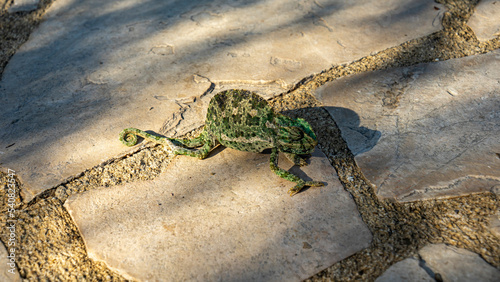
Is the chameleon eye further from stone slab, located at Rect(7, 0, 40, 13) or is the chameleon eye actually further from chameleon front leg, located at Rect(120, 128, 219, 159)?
stone slab, located at Rect(7, 0, 40, 13)

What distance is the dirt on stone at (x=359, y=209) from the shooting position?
80.4 inches

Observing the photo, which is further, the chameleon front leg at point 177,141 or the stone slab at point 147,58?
the stone slab at point 147,58

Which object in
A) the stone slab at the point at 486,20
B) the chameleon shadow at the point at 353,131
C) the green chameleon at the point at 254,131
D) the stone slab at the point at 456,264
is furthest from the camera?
the stone slab at the point at 486,20

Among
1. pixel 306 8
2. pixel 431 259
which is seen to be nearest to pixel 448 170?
pixel 431 259

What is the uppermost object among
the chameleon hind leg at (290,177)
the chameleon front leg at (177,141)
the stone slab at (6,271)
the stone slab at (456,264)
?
the chameleon front leg at (177,141)

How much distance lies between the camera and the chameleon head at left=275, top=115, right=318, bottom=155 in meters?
2.48

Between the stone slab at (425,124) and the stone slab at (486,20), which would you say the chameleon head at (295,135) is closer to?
the stone slab at (425,124)

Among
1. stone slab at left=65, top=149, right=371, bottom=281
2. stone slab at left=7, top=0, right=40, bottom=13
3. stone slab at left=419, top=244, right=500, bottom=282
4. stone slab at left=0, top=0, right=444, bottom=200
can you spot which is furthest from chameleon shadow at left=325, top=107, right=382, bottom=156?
stone slab at left=7, top=0, right=40, bottom=13

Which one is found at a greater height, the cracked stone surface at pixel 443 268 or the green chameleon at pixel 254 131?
the green chameleon at pixel 254 131

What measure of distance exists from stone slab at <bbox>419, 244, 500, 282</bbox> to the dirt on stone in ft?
0.13

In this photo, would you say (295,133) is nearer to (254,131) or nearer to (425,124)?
(254,131)

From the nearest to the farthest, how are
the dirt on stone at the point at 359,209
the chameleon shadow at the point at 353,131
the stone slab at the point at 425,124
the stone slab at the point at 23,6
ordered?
the dirt on stone at the point at 359,209 < the stone slab at the point at 425,124 < the chameleon shadow at the point at 353,131 < the stone slab at the point at 23,6

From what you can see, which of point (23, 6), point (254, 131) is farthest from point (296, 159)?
point (23, 6)

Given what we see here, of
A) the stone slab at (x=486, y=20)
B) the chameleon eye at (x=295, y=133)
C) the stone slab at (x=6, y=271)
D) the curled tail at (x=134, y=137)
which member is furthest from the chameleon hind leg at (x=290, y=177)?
the stone slab at (x=486, y=20)
